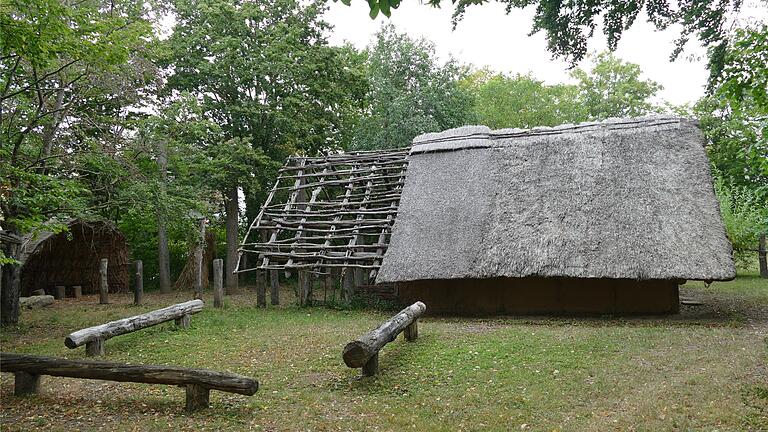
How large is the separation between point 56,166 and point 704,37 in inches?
430

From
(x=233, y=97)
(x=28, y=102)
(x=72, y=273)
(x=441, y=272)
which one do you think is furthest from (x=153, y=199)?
(x=72, y=273)

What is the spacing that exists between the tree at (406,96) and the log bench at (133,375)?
1699 cm

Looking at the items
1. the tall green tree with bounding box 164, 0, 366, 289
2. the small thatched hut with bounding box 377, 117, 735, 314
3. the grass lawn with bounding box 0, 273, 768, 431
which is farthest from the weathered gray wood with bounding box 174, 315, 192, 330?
the tall green tree with bounding box 164, 0, 366, 289

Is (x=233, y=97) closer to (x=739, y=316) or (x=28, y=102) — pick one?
(x=28, y=102)

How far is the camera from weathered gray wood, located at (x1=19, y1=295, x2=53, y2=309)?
1612cm

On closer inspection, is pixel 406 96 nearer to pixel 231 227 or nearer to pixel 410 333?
pixel 231 227

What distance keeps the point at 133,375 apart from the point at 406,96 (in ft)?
59.6

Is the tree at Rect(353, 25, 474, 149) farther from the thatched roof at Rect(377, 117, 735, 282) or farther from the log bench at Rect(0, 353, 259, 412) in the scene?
the log bench at Rect(0, 353, 259, 412)

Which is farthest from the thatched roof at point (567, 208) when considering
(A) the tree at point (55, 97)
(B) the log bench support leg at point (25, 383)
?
(B) the log bench support leg at point (25, 383)

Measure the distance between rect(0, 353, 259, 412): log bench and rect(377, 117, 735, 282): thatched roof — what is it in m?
6.38

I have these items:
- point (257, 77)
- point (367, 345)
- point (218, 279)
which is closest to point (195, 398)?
point (367, 345)

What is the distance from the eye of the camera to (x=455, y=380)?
271 inches

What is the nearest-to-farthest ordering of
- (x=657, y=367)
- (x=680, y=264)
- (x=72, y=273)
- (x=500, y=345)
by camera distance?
(x=657, y=367)
(x=500, y=345)
(x=680, y=264)
(x=72, y=273)

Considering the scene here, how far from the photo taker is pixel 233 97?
20.2 m
